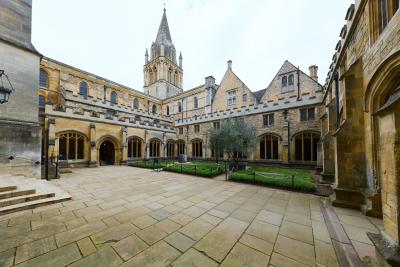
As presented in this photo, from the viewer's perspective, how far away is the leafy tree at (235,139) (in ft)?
40.5

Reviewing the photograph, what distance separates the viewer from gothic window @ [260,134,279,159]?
15.0m

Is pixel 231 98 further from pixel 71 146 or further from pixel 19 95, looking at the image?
pixel 19 95

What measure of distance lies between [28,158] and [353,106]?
570 inches

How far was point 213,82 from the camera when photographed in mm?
25750

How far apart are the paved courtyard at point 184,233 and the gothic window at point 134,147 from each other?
12.7 meters

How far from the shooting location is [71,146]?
1351 centimetres

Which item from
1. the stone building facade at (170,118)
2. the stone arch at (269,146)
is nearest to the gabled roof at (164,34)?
the stone building facade at (170,118)

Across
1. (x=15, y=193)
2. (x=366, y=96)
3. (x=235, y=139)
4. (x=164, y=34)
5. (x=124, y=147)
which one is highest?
(x=164, y=34)

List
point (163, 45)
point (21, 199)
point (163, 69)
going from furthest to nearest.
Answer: point (163, 45) < point (163, 69) < point (21, 199)

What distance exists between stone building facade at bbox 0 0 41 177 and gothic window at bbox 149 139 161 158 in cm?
1198

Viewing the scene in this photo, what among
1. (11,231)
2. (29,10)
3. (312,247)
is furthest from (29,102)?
(312,247)

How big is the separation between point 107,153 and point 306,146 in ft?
67.2

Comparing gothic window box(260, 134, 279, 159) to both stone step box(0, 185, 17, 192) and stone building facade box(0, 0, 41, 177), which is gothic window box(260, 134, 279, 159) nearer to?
stone step box(0, 185, 17, 192)

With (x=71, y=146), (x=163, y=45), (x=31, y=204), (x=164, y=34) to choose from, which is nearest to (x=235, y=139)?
(x=31, y=204)
